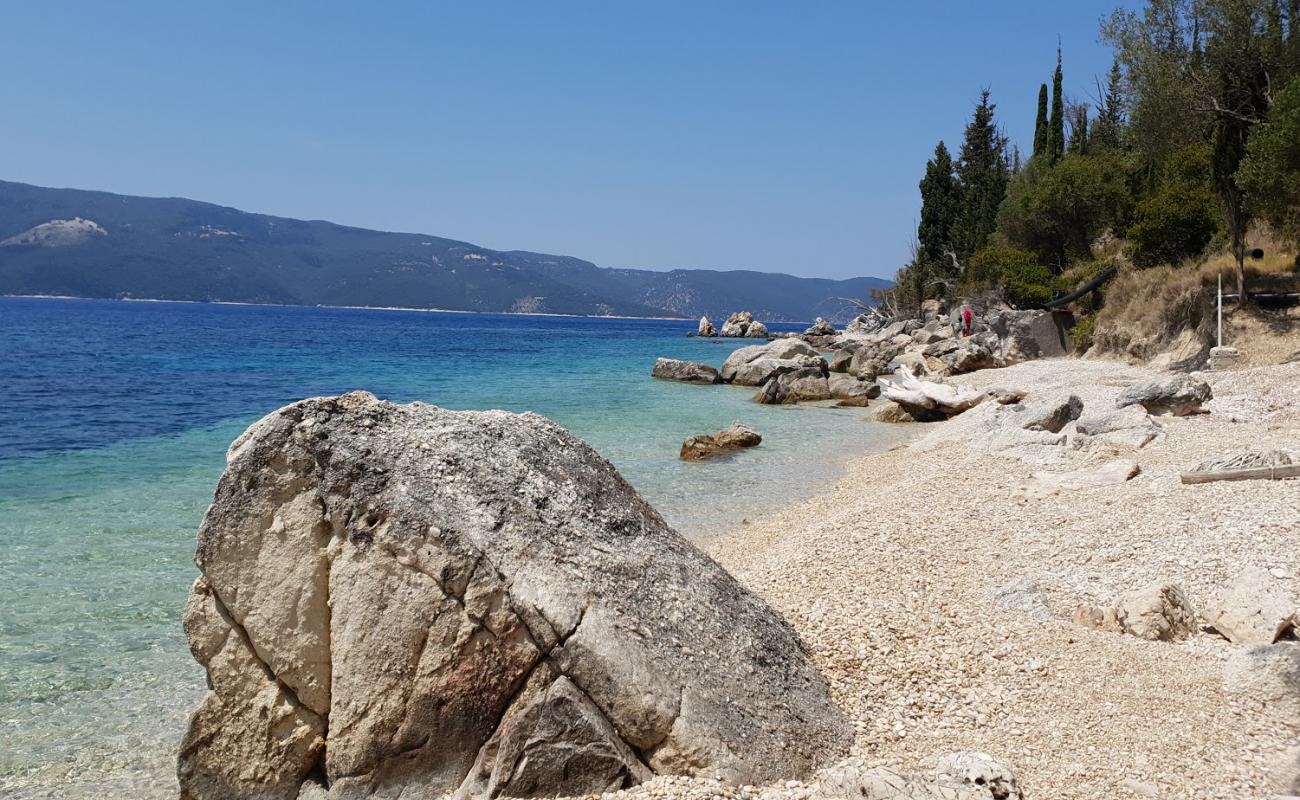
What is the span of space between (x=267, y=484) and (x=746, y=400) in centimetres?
2990

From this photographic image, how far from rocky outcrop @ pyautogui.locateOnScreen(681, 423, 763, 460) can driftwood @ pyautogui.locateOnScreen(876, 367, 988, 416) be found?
236 inches

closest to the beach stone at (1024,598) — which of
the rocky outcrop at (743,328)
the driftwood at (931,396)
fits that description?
the driftwood at (931,396)

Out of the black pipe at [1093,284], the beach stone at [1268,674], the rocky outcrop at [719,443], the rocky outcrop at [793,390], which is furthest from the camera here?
the black pipe at [1093,284]

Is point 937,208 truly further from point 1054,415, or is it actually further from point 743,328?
point 1054,415

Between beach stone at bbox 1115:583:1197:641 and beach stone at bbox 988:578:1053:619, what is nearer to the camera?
beach stone at bbox 1115:583:1197:641

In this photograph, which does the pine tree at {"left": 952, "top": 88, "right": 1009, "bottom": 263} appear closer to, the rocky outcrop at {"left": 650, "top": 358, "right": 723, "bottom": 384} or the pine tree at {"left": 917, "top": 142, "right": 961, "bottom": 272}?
the pine tree at {"left": 917, "top": 142, "right": 961, "bottom": 272}

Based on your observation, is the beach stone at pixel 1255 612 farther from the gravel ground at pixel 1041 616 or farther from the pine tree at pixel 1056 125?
the pine tree at pixel 1056 125

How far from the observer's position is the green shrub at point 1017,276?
41.0 m

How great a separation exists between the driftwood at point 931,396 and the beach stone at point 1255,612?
19.1 metres

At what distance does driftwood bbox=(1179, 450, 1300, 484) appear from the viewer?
9680mm

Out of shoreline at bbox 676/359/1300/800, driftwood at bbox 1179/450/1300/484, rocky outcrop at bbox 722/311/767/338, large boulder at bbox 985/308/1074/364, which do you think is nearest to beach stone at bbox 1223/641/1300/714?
shoreline at bbox 676/359/1300/800

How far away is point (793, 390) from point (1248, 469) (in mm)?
23933

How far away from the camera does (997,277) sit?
44969 millimetres

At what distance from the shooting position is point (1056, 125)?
6225cm
